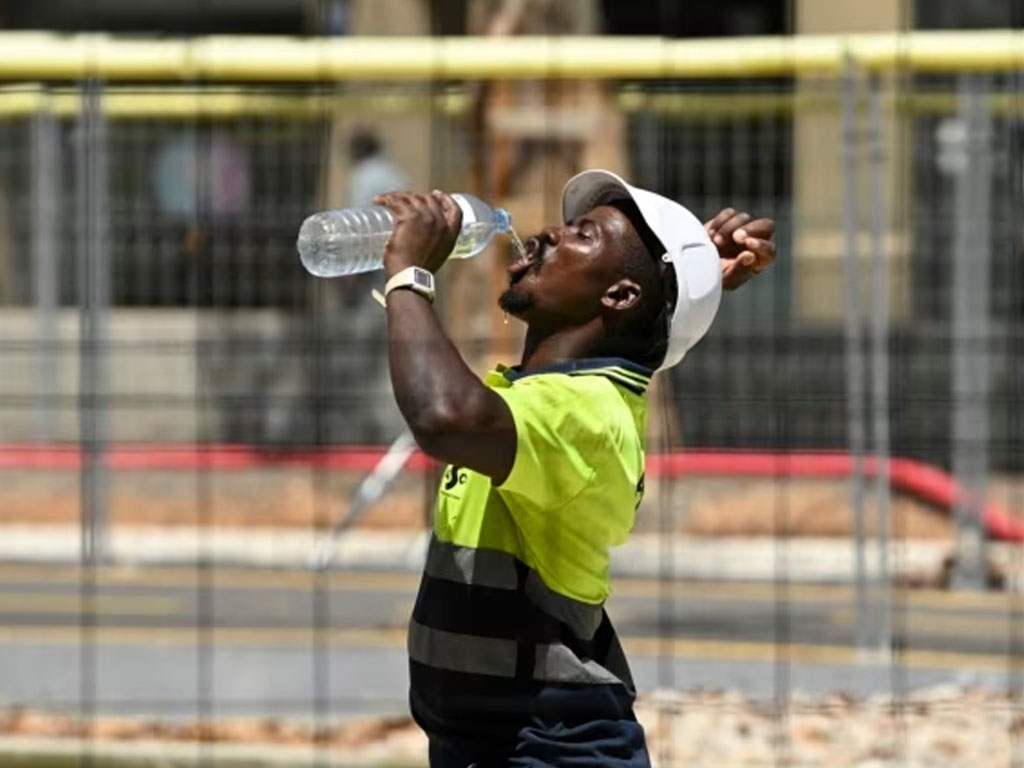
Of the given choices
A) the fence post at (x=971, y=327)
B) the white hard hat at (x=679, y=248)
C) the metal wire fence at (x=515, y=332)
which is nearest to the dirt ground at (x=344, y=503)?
the metal wire fence at (x=515, y=332)

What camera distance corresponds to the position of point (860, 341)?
7496mm

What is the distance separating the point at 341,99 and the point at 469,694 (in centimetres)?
479

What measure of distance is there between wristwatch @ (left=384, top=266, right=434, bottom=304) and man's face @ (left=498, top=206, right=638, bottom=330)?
258 millimetres

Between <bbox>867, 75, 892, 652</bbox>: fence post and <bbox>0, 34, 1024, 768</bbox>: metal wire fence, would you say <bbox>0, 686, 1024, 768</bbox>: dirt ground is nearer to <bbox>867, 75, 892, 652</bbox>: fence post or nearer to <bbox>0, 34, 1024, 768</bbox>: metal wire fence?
<bbox>0, 34, 1024, 768</bbox>: metal wire fence

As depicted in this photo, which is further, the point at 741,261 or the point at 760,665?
the point at 760,665

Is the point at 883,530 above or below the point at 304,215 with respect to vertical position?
below

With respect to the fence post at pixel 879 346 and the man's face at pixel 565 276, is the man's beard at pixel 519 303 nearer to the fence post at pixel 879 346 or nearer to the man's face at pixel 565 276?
the man's face at pixel 565 276

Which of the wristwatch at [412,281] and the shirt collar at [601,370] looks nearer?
the wristwatch at [412,281]

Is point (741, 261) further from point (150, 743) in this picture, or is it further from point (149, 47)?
point (149, 47)

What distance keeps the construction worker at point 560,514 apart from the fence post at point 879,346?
3.93 meters

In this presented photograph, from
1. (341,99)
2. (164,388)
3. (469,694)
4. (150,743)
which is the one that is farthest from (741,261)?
(341,99)

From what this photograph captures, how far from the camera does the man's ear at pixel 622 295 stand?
11.1 feet

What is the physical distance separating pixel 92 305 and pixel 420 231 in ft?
14.1

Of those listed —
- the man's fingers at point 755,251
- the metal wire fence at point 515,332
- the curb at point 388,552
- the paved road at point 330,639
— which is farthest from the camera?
the curb at point 388,552
